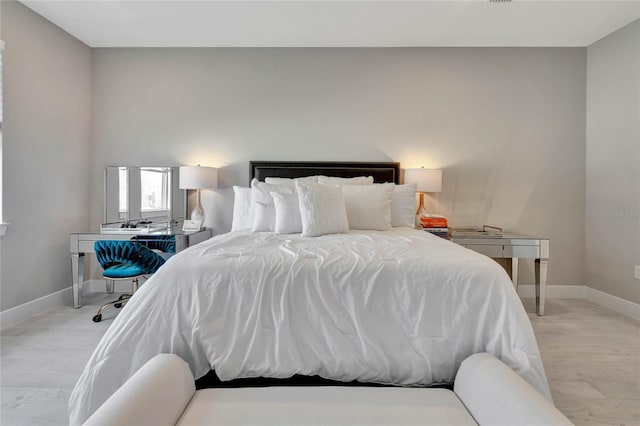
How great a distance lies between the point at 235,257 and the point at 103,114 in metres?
3.22

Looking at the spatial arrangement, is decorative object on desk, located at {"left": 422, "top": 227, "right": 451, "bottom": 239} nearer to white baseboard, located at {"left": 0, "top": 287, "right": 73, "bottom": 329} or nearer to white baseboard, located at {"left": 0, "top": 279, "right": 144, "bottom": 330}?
white baseboard, located at {"left": 0, "top": 279, "right": 144, "bottom": 330}

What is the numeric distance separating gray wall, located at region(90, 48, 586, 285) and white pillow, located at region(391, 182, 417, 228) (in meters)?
0.66

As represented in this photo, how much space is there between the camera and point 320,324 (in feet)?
Answer: 4.79

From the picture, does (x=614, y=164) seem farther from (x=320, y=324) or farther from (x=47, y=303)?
(x=47, y=303)

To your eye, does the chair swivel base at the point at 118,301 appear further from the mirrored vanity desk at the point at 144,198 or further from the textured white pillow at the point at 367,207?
the textured white pillow at the point at 367,207

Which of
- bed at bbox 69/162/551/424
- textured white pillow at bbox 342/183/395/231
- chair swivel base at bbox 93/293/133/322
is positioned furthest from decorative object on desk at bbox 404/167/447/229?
chair swivel base at bbox 93/293/133/322

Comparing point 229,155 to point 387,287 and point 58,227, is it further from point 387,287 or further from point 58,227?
point 387,287

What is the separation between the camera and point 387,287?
4.92 ft

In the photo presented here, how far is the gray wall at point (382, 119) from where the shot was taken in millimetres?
3643

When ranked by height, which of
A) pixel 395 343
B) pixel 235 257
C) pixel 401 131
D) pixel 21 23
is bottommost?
pixel 395 343

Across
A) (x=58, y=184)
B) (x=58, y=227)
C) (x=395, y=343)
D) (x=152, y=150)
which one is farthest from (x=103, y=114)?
(x=395, y=343)

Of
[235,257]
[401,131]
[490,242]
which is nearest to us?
[235,257]

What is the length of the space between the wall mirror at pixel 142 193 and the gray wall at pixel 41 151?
0.92 ft

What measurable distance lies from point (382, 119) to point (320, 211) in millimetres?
1722
